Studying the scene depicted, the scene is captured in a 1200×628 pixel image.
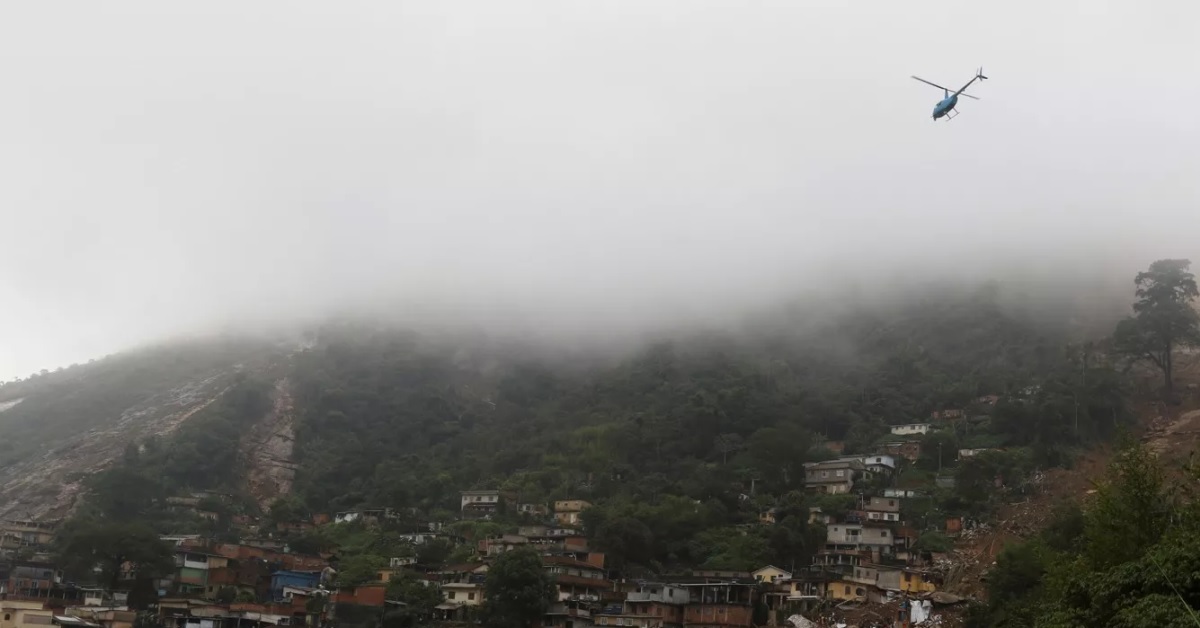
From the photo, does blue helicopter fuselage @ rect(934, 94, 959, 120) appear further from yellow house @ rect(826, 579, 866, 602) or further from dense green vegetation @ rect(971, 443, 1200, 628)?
yellow house @ rect(826, 579, 866, 602)

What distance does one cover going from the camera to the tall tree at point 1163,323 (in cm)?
6291

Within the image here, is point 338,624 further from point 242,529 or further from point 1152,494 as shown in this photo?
point 1152,494

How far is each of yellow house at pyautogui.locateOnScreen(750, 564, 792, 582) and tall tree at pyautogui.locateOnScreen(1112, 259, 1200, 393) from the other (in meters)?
29.7

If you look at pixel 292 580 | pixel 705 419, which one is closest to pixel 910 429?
pixel 705 419

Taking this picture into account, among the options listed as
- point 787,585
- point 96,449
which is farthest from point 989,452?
point 96,449

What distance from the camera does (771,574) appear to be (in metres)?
48.9

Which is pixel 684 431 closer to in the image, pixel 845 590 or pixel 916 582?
pixel 845 590

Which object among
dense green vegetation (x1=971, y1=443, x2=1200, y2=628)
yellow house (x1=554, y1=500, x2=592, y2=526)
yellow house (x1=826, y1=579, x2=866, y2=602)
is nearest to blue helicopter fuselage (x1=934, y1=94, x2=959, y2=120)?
dense green vegetation (x1=971, y1=443, x2=1200, y2=628)

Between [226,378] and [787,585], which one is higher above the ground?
[226,378]

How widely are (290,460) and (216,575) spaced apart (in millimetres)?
29507

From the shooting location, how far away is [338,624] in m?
47.7

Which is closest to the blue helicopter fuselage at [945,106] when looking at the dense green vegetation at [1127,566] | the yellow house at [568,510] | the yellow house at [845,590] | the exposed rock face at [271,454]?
the dense green vegetation at [1127,566]

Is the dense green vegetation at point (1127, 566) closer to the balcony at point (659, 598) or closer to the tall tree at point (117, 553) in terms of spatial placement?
the balcony at point (659, 598)

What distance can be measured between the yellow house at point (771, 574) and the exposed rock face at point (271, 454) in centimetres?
3890
